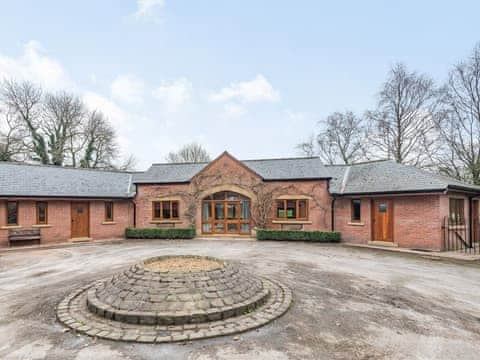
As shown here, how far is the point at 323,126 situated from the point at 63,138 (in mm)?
30534

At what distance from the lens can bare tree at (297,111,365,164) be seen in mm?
28684

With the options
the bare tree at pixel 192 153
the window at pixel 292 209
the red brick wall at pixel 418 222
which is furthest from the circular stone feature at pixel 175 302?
the bare tree at pixel 192 153

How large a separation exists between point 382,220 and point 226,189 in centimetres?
946

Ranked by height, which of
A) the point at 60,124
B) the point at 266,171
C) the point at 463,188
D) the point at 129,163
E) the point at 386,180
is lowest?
the point at 463,188

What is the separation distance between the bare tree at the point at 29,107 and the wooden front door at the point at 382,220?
103 ft

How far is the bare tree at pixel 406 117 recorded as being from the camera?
22141 mm

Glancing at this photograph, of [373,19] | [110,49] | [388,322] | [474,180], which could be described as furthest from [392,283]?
[474,180]

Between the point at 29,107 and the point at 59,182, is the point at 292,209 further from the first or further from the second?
the point at 29,107

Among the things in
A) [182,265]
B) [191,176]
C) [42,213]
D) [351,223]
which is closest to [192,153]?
[191,176]

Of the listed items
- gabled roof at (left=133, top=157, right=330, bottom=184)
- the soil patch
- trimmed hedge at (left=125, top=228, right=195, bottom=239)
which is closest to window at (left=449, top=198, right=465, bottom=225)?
gabled roof at (left=133, top=157, right=330, bottom=184)

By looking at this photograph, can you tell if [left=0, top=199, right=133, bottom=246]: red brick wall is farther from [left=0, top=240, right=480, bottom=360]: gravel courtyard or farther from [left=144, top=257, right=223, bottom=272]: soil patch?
[left=144, top=257, right=223, bottom=272]: soil patch

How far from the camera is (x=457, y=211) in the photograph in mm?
13117

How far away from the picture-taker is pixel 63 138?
27062 mm

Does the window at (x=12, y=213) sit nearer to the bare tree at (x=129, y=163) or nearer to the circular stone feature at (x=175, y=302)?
the circular stone feature at (x=175, y=302)
